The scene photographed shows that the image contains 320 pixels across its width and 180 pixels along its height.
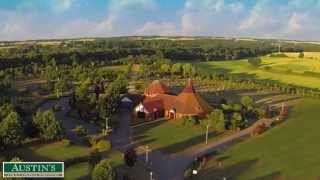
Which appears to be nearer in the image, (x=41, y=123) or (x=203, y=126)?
(x=41, y=123)

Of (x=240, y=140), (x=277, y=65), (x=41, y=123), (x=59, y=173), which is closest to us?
(x=59, y=173)

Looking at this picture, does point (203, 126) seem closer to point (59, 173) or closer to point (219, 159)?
point (219, 159)

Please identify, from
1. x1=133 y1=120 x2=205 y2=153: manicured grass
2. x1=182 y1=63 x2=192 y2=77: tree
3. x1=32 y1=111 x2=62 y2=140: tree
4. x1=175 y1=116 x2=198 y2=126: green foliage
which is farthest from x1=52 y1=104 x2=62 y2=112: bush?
x1=182 y1=63 x2=192 y2=77: tree

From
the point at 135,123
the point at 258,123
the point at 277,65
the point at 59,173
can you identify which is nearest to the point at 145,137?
the point at 135,123

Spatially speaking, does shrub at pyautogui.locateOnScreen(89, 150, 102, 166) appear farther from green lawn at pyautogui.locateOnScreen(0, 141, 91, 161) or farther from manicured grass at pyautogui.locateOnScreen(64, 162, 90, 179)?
green lawn at pyautogui.locateOnScreen(0, 141, 91, 161)

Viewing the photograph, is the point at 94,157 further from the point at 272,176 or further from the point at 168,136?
the point at 272,176

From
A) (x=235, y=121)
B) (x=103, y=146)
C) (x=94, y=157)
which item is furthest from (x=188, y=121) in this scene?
(x=94, y=157)
